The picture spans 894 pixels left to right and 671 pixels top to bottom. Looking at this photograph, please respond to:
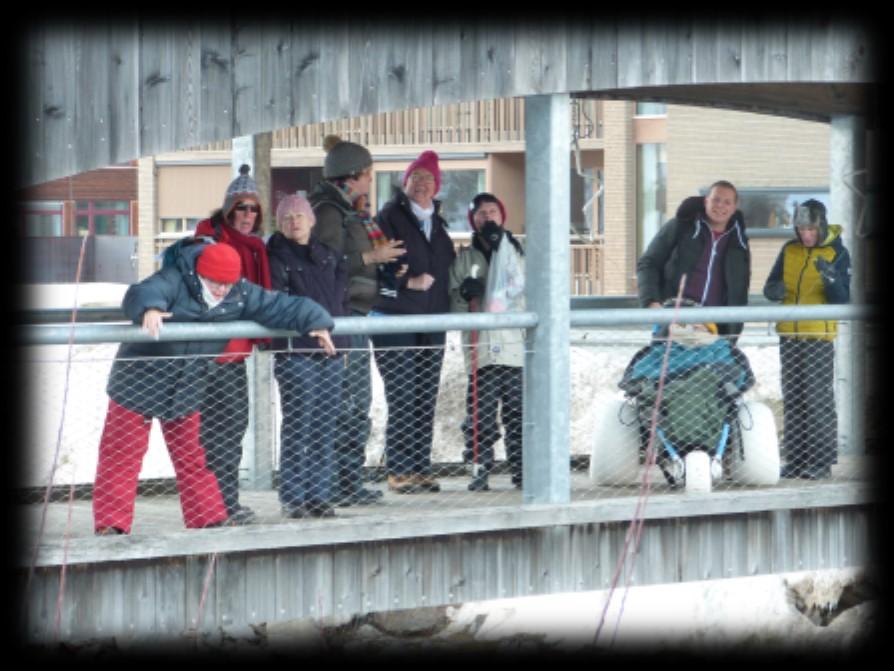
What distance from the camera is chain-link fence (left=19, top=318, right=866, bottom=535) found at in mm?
8562

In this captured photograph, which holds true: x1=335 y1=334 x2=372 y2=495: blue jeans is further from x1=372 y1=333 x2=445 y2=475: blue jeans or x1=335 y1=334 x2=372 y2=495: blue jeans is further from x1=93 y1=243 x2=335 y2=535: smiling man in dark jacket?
x1=93 y1=243 x2=335 y2=535: smiling man in dark jacket

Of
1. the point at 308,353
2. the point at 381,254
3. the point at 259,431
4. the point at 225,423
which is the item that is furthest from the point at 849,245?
the point at 225,423

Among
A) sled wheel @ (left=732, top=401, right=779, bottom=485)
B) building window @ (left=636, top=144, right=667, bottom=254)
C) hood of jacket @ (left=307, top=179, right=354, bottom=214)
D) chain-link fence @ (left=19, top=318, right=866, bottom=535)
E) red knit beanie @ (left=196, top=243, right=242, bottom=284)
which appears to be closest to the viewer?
red knit beanie @ (left=196, top=243, right=242, bottom=284)

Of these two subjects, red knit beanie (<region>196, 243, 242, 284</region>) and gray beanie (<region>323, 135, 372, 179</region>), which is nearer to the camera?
red knit beanie (<region>196, 243, 242, 284</region>)

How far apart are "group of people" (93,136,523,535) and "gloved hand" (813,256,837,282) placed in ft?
5.71

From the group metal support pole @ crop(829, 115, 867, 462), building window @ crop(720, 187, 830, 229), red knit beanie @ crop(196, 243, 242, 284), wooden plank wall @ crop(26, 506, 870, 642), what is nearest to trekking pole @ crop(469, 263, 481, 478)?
wooden plank wall @ crop(26, 506, 870, 642)

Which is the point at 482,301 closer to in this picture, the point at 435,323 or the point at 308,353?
the point at 435,323

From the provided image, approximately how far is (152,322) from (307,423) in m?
1.03

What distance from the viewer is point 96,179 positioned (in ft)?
176

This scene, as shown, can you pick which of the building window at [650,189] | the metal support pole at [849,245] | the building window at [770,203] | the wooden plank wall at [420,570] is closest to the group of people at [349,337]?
the wooden plank wall at [420,570]

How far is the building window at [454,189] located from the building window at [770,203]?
5.82 meters

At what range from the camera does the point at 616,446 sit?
405 inches

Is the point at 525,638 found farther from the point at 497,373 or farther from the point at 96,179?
the point at 96,179

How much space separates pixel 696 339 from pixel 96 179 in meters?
44.9
